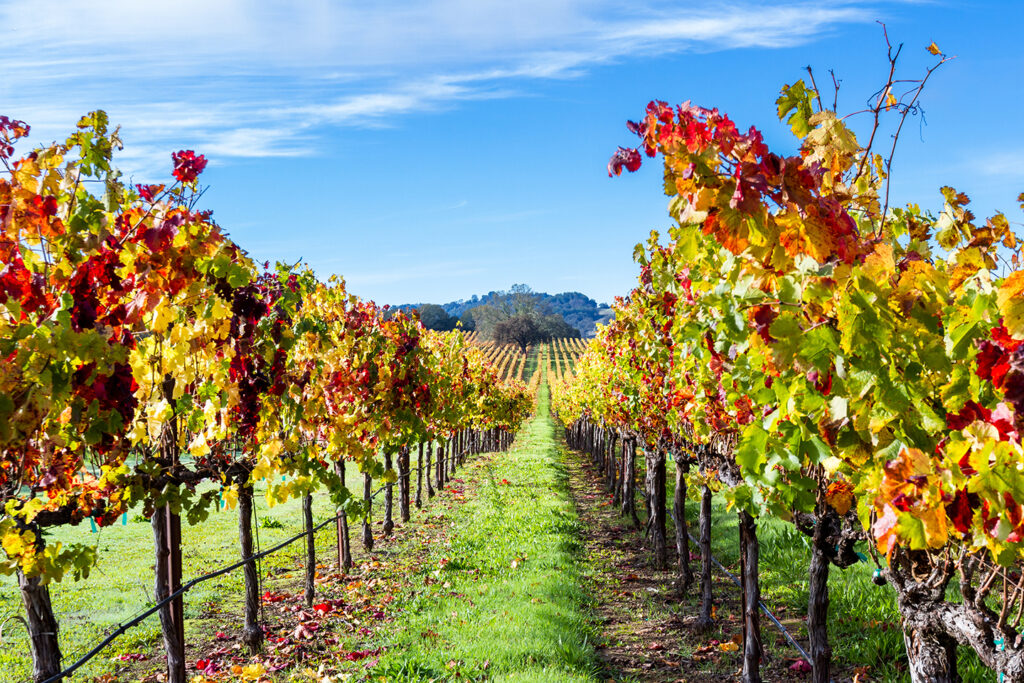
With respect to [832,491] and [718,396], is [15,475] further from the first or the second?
[718,396]

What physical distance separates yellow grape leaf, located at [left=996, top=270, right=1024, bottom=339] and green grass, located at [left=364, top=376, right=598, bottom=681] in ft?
17.6

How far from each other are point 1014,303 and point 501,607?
7.48 metres

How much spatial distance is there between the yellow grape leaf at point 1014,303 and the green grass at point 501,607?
17.6ft

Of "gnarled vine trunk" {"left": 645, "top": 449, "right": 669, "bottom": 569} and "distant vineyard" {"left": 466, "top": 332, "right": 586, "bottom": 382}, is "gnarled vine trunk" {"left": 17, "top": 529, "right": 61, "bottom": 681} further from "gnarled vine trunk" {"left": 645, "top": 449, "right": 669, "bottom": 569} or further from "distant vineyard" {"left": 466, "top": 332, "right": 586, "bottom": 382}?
"distant vineyard" {"left": 466, "top": 332, "right": 586, "bottom": 382}

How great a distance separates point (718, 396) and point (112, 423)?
15.3ft

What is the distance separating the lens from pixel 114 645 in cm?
834

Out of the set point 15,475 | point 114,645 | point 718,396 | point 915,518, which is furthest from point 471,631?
point 915,518

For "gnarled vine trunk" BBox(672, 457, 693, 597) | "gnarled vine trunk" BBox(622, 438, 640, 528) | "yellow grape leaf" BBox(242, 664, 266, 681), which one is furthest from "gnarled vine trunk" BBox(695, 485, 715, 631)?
"gnarled vine trunk" BBox(622, 438, 640, 528)

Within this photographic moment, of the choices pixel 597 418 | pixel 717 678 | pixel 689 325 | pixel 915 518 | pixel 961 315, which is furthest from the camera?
pixel 597 418

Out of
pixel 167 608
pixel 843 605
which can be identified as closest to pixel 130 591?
pixel 167 608

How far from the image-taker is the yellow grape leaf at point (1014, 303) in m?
2.13

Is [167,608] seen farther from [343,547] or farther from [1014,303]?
[343,547]

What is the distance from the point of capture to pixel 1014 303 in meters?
2.14

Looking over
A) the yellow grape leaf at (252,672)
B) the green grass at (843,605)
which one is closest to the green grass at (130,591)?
the yellow grape leaf at (252,672)
